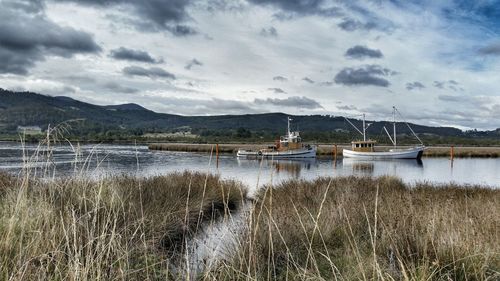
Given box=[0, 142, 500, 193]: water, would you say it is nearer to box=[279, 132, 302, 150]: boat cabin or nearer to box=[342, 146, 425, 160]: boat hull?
box=[342, 146, 425, 160]: boat hull

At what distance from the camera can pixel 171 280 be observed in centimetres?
613

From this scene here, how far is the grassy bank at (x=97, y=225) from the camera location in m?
4.29

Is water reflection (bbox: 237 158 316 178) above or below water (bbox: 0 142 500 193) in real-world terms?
below

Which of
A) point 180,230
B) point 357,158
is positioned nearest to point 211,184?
point 180,230

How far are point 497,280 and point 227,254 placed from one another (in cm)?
395

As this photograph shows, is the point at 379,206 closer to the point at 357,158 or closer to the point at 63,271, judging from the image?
the point at 63,271

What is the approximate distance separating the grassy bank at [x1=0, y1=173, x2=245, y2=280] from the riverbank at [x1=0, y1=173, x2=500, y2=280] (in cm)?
3

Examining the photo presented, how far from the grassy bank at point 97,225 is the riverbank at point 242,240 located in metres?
0.03

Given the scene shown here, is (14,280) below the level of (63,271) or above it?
above

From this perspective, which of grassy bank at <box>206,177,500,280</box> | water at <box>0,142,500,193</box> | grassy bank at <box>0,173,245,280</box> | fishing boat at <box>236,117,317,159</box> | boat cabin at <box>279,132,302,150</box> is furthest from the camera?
boat cabin at <box>279,132,302,150</box>

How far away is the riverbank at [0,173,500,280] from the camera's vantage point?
440 cm

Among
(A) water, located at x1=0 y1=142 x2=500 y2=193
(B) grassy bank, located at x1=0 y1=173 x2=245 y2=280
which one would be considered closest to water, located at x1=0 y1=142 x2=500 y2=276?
(A) water, located at x1=0 y1=142 x2=500 y2=193

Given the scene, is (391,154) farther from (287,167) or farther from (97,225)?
(97,225)

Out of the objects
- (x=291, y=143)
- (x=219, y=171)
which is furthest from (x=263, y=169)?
(x=291, y=143)
